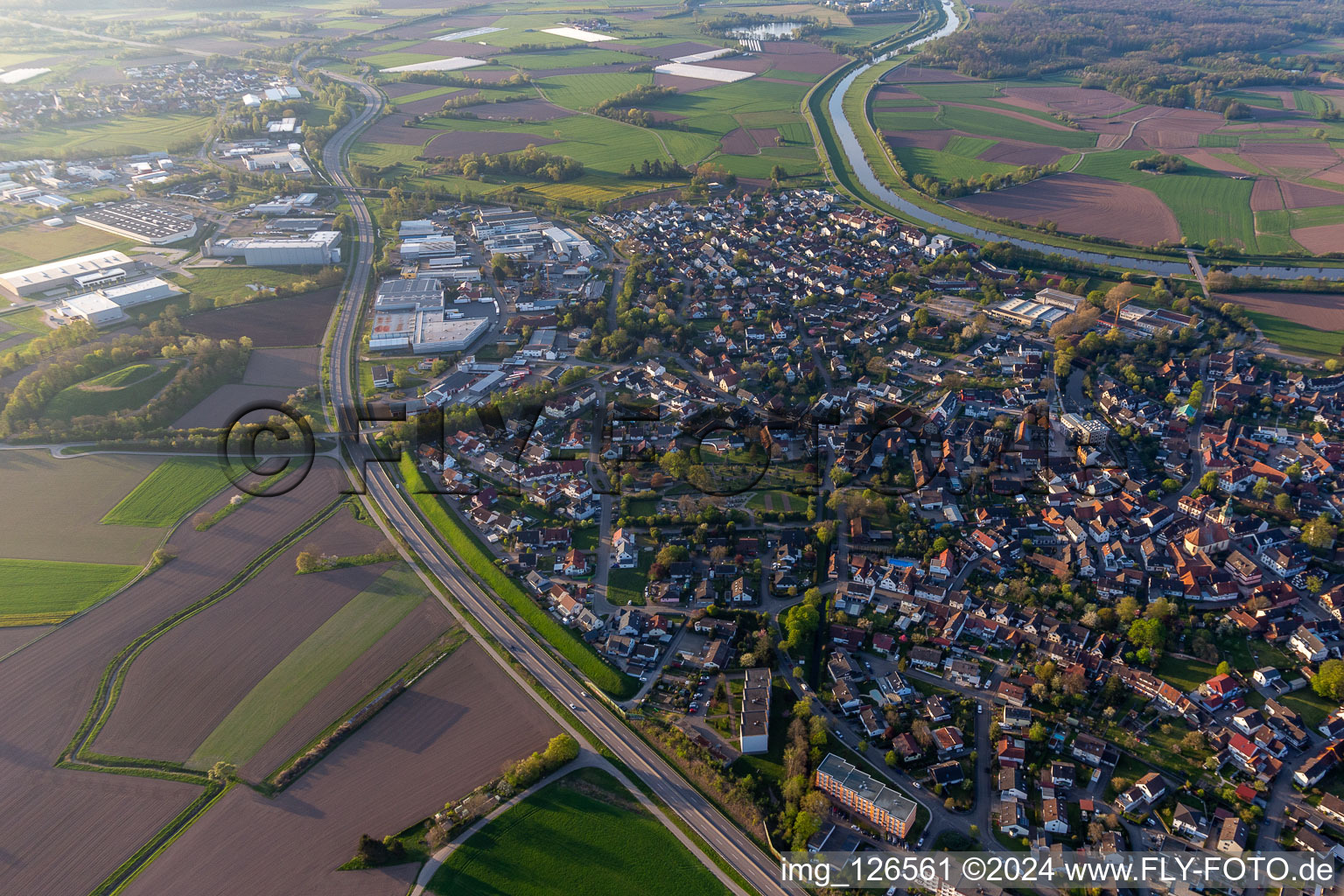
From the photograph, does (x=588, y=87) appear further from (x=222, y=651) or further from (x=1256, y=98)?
(x=222, y=651)

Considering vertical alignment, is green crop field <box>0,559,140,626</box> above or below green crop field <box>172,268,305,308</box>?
below

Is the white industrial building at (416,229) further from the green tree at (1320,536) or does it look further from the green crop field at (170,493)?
the green tree at (1320,536)

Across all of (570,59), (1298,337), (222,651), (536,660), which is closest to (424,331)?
(222,651)

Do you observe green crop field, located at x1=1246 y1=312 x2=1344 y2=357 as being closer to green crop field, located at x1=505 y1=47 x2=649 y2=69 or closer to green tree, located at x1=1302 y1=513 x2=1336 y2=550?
green tree, located at x1=1302 y1=513 x2=1336 y2=550

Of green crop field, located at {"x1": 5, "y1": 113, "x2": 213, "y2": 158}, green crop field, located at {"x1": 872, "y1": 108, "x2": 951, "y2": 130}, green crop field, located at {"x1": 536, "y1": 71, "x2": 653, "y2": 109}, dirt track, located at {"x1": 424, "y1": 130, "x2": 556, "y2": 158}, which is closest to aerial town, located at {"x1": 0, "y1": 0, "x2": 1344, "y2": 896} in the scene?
green crop field, located at {"x1": 5, "y1": 113, "x2": 213, "y2": 158}

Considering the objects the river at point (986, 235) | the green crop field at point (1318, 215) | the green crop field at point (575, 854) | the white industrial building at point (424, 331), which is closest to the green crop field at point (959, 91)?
the river at point (986, 235)

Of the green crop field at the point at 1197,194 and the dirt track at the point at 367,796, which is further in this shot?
the green crop field at the point at 1197,194

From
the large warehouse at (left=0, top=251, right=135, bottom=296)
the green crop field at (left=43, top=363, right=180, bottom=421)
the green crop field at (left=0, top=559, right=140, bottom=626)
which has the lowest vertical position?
the green crop field at (left=0, top=559, right=140, bottom=626)
